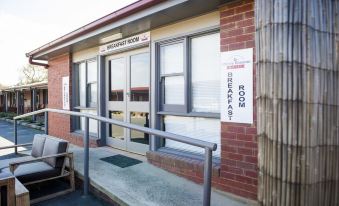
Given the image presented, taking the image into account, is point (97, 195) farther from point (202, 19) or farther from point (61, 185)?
point (202, 19)

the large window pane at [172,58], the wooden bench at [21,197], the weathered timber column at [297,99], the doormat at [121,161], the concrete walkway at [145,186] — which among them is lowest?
the concrete walkway at [145,186]

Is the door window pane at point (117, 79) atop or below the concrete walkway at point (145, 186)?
atop

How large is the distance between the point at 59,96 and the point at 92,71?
1706 mm

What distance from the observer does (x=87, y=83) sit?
704 centimetres

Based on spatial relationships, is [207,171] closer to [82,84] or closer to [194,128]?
[194,128]

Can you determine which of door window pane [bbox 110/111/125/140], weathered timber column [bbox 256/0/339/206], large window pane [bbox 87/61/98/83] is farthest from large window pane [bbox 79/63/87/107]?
weathered timber column [bbox 256/0/339/206]

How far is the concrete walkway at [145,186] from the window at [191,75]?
104 centimetres

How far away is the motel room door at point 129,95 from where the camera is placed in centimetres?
541

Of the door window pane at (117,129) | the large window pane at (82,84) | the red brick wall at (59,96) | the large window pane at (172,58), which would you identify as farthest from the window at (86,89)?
the large window pane at (172,58)

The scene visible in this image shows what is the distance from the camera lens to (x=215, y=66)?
13.1 ft

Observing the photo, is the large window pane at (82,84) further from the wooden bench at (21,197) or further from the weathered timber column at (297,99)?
the weathered timber column at (297,99)

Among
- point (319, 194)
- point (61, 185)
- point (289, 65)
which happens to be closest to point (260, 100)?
point (289, 65)

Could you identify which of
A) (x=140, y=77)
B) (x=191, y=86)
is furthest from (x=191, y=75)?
(x=140, y=77)

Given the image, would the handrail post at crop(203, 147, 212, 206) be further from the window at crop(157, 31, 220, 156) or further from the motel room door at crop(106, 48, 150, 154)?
the motel room door at crop(106, 48, 150, 154)
